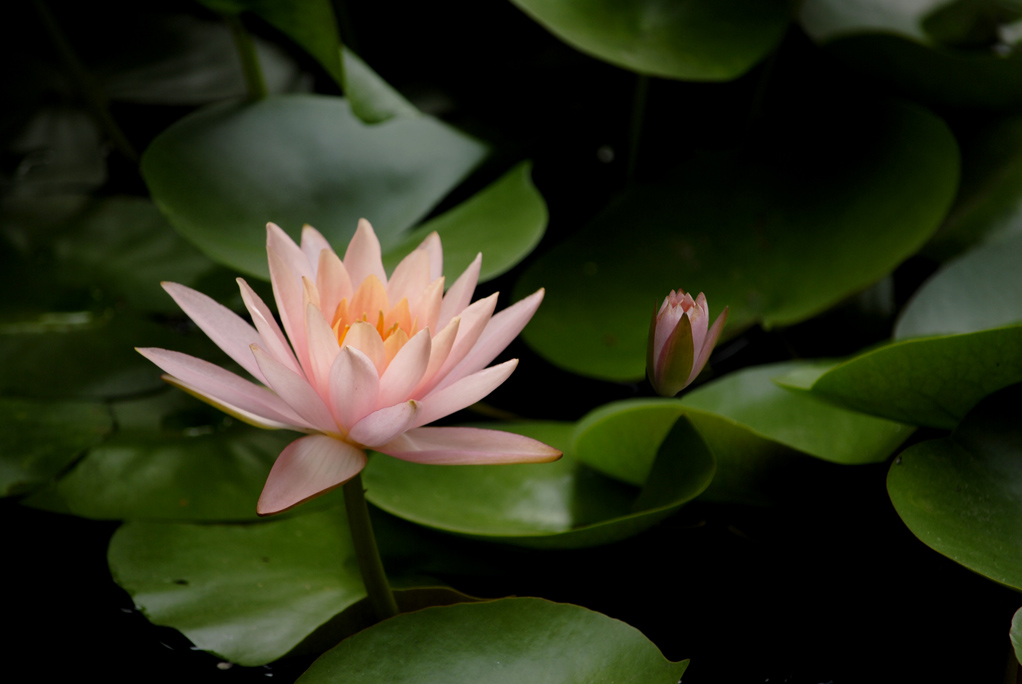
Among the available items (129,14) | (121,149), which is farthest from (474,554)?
(129,14)

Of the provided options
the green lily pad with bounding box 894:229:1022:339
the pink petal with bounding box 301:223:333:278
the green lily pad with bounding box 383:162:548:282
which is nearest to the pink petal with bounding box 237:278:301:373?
the pink petal with bounding box 301:223:333:278

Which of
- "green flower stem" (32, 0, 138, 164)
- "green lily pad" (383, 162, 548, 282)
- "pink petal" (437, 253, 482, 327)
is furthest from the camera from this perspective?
"green flower stem" (32, 0, 138, 164)

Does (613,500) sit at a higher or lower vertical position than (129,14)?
lower

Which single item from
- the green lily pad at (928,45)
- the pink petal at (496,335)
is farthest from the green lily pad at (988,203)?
the pink petal at (496,335)

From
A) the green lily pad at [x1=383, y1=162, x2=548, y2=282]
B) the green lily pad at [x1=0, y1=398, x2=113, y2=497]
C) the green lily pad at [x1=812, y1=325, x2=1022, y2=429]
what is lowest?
the green lily pad at [x1=0, y1=398, x2=113, y2=497]

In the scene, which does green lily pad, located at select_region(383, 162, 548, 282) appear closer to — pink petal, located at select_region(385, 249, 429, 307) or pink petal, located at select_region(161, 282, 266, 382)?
pink petal, located at select_region(385, 249, 429, 307)

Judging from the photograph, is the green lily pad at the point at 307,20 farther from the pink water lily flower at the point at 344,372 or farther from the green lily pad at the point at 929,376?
the green lily pad at the point at 929,376

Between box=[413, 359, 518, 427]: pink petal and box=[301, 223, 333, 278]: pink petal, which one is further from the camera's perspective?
box=[301, 223, 333, 278]: pink petal

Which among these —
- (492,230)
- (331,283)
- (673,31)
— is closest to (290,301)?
(331,283)

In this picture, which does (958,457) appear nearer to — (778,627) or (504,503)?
(778,627)
